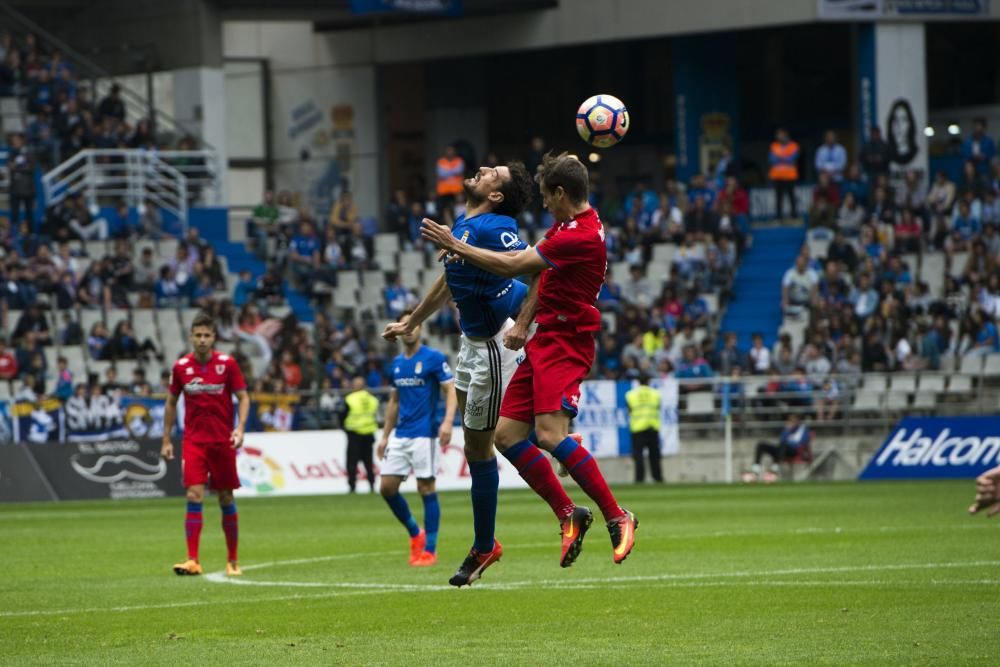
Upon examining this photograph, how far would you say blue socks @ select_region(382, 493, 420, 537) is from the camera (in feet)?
55.4

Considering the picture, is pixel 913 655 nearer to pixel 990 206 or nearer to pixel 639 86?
pixel 990 206

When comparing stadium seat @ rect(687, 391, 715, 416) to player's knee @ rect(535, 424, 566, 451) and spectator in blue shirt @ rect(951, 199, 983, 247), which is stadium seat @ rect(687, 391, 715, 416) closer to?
spectator in blue shirt @ rect(951, 199, 983, 247)

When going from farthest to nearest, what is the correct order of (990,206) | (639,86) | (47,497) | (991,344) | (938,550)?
(639,86) < (990,206) < (991,344) < (47,497) < (938,550)

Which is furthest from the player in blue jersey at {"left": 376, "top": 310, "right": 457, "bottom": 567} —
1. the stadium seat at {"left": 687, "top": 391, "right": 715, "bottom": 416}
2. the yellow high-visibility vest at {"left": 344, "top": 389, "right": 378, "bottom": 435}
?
the stadium seat at {"left": 687, "top": 391, "right": 715, "bottom": 416}

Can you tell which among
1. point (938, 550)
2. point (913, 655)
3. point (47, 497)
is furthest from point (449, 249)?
point (47, 497)

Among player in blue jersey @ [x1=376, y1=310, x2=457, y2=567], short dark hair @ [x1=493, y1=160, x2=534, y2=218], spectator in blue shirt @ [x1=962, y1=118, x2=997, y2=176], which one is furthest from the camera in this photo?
spectator in blue shirt @ [x1=962, y1=118, x2=997, y2=176]

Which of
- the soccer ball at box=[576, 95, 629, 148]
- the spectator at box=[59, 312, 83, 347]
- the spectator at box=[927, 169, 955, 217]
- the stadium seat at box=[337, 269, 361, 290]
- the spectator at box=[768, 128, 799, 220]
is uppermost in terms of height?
the spectator at box=[768, 128, 799, 220]

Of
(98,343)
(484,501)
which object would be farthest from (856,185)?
(484,501)

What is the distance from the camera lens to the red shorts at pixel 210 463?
52.9 feet

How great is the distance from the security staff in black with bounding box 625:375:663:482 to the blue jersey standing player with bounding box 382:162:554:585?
2014 centimetres

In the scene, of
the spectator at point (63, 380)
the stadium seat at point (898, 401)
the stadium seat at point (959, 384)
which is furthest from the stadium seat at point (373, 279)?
the stadium seat at point (959, 384)

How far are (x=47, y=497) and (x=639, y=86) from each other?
24082 millimetres

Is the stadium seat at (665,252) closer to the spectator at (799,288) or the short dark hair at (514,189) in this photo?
the spectator at (799,288)

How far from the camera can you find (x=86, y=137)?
39.9 meters
